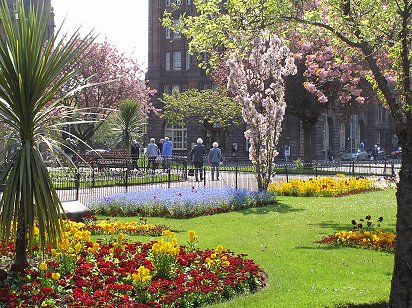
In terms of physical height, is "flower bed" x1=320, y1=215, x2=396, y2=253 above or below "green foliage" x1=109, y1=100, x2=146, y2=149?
below

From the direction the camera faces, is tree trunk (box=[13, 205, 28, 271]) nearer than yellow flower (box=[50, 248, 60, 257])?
Yes

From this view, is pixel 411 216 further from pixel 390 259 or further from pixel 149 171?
pixel 149 171

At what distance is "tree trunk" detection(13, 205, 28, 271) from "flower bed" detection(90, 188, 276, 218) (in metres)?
8.01

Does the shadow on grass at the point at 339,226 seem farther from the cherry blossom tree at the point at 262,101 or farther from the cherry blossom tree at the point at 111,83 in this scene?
the cherry blossom tree at the point at 111,83

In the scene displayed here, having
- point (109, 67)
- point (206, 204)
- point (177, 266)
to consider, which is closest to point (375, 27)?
point (177, 266)

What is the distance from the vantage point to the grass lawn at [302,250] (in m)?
7.09

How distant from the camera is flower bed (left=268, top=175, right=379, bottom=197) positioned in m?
20.9

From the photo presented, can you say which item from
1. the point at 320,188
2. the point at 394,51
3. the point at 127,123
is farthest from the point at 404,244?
the point at 127,123

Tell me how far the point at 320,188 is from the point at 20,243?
Result: 15.2 m

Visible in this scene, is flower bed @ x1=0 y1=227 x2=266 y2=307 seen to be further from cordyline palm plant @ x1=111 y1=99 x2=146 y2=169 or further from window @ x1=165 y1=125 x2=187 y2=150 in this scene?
window @ x1=165 y1=125 x2=187 y2=150

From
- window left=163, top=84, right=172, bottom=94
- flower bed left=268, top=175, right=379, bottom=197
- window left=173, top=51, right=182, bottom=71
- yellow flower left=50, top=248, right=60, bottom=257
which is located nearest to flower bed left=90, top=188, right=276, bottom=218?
flower bed left=268, top=175, right=379, bottom=197

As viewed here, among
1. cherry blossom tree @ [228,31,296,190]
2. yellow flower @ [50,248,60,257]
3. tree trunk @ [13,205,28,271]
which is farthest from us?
cherry blossom tree @ [228,31,296,190]

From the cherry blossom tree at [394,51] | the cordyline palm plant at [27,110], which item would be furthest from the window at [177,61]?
the cordyline palm plant at [27,110]

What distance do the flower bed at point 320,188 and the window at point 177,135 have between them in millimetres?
41642
